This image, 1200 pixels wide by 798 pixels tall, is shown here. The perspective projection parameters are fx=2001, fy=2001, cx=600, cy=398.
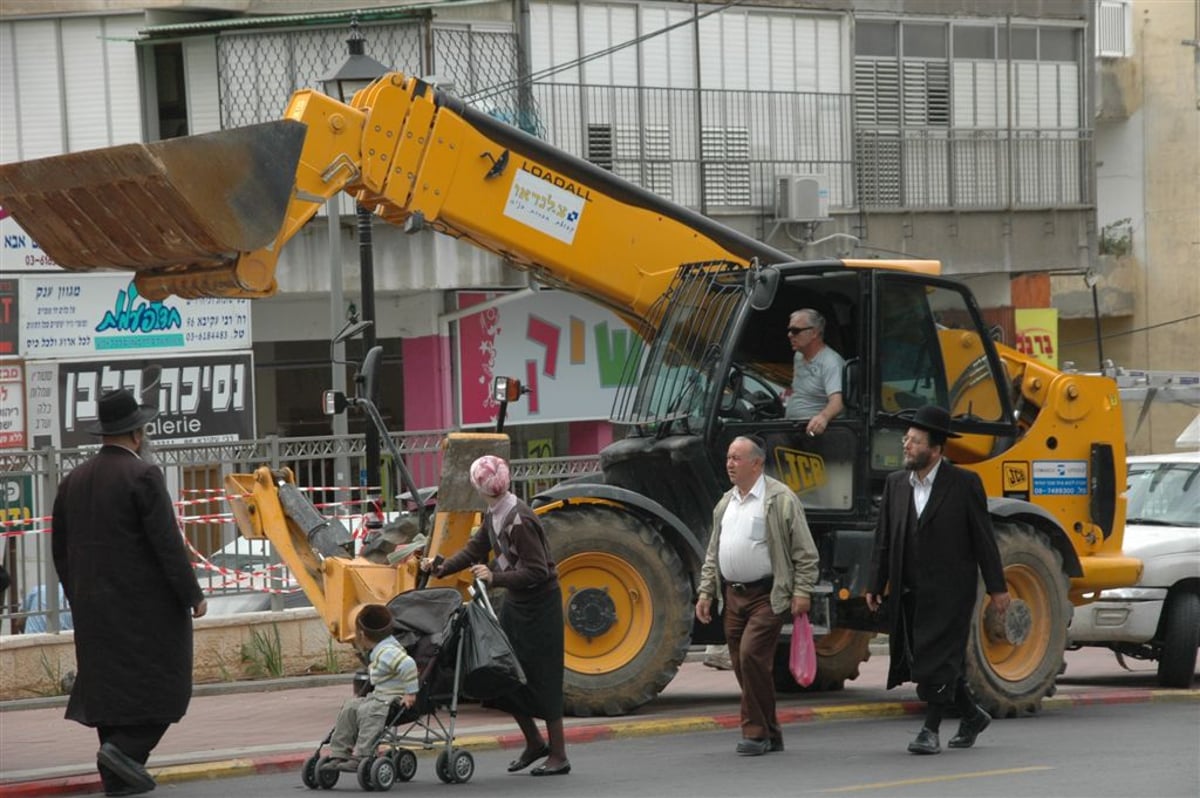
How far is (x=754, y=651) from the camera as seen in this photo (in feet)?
36.1

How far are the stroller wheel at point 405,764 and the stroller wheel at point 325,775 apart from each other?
0.31 m

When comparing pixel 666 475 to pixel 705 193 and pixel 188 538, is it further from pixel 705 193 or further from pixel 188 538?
pixel 705 193

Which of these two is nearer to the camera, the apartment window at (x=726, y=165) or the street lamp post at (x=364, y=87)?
the street lamp post at (x=364, y=87)

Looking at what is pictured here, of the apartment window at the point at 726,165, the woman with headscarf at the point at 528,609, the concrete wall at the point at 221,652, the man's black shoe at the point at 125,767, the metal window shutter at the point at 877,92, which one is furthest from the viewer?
the metal window shutter at the point at 877,92

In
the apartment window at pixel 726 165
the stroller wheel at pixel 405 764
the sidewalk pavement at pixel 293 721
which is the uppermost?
the apartment window at pixel 726 165

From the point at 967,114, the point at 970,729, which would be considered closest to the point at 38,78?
the point at 967,114

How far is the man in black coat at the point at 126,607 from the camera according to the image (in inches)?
384

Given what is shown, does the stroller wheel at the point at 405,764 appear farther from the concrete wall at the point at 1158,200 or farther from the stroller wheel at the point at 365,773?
the concrete wall at the point at 1158,200

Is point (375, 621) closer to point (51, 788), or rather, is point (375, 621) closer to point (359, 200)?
point (51, 788)

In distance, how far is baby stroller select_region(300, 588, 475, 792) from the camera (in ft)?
32.5

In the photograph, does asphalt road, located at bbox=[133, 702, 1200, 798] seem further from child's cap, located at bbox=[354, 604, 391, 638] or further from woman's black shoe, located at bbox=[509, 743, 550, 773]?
child's cap, located at bbox=[354, 604, 391, 638]

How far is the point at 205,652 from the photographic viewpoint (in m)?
15.2

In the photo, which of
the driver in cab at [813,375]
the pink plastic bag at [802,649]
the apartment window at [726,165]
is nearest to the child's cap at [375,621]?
the pink plastic bag at [802,649]

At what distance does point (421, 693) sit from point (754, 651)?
2.00 metres
